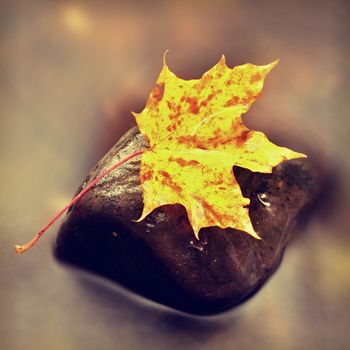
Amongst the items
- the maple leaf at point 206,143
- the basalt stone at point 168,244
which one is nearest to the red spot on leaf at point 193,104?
the maple leaf at point 206,143

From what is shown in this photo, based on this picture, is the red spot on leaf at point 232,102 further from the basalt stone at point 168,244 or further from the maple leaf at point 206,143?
the basalt stone at point 168,244

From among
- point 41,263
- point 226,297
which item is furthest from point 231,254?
point 41,263

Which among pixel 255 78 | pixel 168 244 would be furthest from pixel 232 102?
pixel 168 244

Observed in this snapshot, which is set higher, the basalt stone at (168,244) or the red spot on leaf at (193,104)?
the red spot on leaf at (193,104)

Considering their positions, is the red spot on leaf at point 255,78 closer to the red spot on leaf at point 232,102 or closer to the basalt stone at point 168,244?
the red spot on leaf at point 232,102

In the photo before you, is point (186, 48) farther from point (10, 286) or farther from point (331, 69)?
point (10, 286)

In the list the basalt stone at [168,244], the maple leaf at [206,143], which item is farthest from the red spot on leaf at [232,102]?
the basalt stone at [168,244]

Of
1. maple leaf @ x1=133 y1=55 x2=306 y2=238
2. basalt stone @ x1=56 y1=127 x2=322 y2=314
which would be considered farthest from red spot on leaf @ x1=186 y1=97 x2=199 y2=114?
basalt stone @ x1=56 y1=127 x2=322 y2=314

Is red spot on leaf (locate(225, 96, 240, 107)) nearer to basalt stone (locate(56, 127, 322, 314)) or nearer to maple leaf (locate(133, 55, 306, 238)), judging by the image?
maple leaf (locate(133, 55, 306, 238))
